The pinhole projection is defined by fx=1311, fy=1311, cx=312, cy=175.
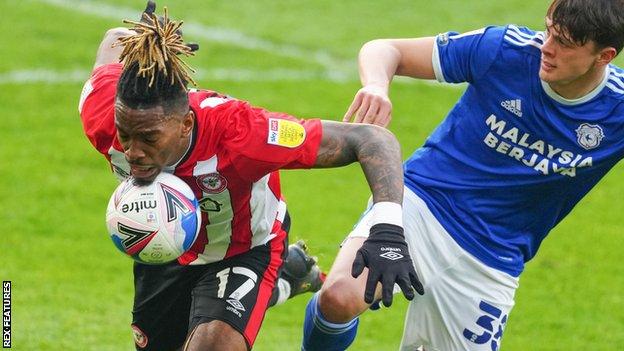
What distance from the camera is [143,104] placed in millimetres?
5785

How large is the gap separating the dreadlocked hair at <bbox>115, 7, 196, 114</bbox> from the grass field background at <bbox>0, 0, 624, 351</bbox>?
2522 millimetres

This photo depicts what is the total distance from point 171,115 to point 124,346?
2582 mm

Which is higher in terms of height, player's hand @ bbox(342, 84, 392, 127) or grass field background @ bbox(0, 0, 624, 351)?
player's hand @ bbox(342, 84, 392, 127)

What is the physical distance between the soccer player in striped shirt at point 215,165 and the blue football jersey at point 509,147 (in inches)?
36.1

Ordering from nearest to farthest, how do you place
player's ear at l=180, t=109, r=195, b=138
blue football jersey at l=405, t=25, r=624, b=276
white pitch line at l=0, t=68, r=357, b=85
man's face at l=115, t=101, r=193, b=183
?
man's face at l=115, t=101, r=193, b=183 → player's ear at l=180, t=109, r=195, b=138 → blue football jersey at l=405, t=25, r=624, b=276 → white pitch line at l=0, t=68, r=357, b=85

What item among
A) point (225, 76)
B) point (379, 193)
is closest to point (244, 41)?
point (225, 76)

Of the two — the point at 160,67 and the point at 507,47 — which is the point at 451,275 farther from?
the point at 160,67

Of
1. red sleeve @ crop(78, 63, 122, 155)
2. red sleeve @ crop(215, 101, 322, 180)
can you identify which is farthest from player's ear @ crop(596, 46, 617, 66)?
red sleeve @ crop(78, 63, 122, 155)

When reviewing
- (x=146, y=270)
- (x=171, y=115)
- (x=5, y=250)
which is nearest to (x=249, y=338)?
(x=146, y=270)

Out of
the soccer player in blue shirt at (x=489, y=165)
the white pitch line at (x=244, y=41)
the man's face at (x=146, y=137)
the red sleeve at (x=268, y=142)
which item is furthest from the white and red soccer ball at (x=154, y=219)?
the white pitch line at (x=244, y=41)

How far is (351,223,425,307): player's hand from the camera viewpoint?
5.38 meters

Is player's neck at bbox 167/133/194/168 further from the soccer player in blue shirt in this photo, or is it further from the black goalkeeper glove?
the soccer player in blue shirt

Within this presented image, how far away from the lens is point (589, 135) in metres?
6.63

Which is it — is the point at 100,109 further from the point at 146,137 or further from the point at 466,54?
the point at 466,54
